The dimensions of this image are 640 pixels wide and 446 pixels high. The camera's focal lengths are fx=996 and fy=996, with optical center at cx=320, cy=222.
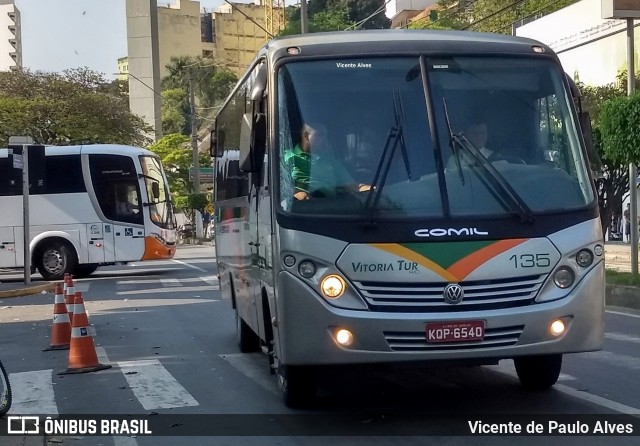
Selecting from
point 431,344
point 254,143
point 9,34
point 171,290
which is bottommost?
point 171,290

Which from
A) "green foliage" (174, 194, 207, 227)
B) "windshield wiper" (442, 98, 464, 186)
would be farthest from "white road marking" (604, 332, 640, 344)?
"green foliage" (174, 194, 207, 227)

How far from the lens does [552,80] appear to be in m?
7.85

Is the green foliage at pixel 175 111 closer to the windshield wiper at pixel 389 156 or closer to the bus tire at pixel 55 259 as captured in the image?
the bus tire at pixel 55 259

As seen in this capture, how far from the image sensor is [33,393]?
375 inches

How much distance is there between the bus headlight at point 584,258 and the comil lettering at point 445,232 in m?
0.73

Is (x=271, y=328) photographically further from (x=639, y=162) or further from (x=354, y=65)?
(x=639, y=162)

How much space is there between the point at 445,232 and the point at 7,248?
22.9 meters

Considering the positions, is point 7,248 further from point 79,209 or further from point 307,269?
point 307,269

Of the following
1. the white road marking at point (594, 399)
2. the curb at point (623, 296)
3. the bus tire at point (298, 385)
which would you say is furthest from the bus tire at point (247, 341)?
the curb at point (623, 296)

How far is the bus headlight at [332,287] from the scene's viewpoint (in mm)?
7016

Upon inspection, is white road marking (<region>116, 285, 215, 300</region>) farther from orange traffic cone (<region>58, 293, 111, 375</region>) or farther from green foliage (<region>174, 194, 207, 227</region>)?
green foliage (<region>174, 194, 207, 227</region>)

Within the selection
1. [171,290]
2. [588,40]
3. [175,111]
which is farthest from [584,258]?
[175,111]

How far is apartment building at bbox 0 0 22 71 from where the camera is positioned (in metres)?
96.8

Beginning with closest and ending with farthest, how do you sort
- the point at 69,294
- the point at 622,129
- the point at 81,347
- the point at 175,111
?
1. the point at 81,347
2. the point at 69,294
3. the point at 622,129
4. the point at 175,111
